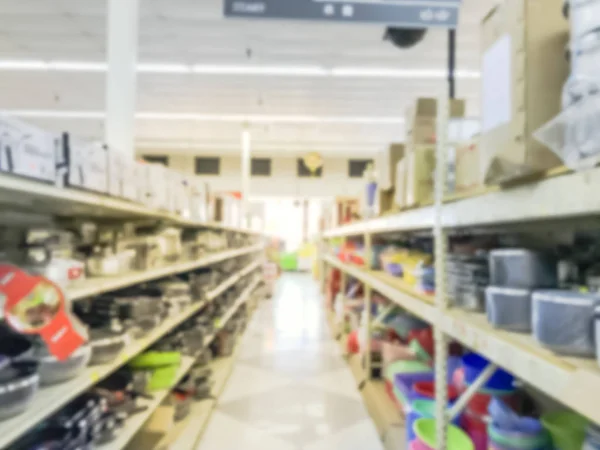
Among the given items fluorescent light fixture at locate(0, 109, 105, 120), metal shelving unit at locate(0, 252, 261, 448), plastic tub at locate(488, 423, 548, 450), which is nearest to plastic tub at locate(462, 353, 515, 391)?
plastic tub at locate(488, 423, 548, 450)

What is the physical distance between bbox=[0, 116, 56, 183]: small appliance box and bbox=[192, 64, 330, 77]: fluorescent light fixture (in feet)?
16.8

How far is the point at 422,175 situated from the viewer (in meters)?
1.99

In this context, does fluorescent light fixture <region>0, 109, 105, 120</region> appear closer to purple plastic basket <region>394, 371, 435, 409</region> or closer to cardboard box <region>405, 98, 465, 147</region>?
cardboard box <region>405, 98, 465, 147</region>

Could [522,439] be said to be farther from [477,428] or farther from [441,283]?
[441,283]

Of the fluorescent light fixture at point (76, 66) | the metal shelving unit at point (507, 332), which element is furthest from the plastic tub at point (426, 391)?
the fluorescent light fixture at point (76, 66)

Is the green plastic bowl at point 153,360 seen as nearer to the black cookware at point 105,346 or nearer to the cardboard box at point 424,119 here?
the black cookware at point 105,346

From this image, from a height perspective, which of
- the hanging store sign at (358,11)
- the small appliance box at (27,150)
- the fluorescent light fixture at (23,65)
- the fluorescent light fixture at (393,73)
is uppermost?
→ the fluorescent light fixture at (393,73)

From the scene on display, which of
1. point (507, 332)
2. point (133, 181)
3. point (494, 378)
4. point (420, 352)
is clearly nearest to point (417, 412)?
point (494, 378)

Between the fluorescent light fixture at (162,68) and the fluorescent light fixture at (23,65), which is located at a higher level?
the fluorescent light fixture at (23,65)

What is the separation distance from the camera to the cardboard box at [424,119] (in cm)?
220

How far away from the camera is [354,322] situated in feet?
15.0

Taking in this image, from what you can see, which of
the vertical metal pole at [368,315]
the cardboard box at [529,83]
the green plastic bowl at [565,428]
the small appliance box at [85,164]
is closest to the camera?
the cardboard box at [529,83]

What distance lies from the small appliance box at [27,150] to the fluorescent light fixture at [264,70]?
5.12 meters

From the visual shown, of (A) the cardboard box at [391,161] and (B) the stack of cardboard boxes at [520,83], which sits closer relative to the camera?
(B) the stack of cardboard boxes at [520,83]
